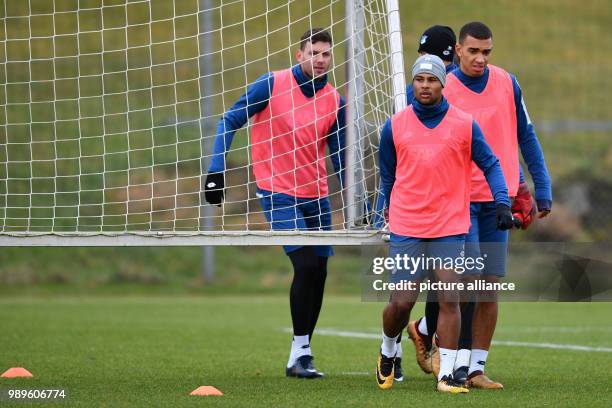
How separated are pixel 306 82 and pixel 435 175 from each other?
5.61 feet

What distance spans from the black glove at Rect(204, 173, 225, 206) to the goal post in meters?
0.08

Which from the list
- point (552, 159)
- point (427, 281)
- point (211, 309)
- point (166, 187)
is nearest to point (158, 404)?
point (427, 281)

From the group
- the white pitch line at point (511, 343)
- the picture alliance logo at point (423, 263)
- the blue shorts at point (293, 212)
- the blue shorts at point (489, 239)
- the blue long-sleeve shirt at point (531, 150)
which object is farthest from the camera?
the white pitch line at point (511, 343)

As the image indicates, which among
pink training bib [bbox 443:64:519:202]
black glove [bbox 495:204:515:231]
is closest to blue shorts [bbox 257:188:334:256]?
pink training bib [bbox 443:64:519:202]

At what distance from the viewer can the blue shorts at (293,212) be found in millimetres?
8062

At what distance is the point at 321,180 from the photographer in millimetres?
8219

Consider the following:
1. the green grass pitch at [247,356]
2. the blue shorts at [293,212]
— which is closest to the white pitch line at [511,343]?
the green grass pitch at [247,356]

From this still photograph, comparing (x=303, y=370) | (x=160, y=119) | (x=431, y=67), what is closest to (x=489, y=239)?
(x=431, y=67)

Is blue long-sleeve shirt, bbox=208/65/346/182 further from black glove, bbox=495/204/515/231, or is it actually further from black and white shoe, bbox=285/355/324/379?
black glove, bbox=495/204/515/231

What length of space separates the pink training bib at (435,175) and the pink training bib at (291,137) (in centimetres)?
136

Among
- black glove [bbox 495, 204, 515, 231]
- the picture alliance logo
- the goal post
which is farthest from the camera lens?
the goal post

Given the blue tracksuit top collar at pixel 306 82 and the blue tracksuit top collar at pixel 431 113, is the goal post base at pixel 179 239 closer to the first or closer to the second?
the blue tracksuit top collar at pixel 431 113

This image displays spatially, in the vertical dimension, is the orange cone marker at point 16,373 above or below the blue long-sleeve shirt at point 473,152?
below

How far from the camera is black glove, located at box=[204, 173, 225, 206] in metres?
7.55
